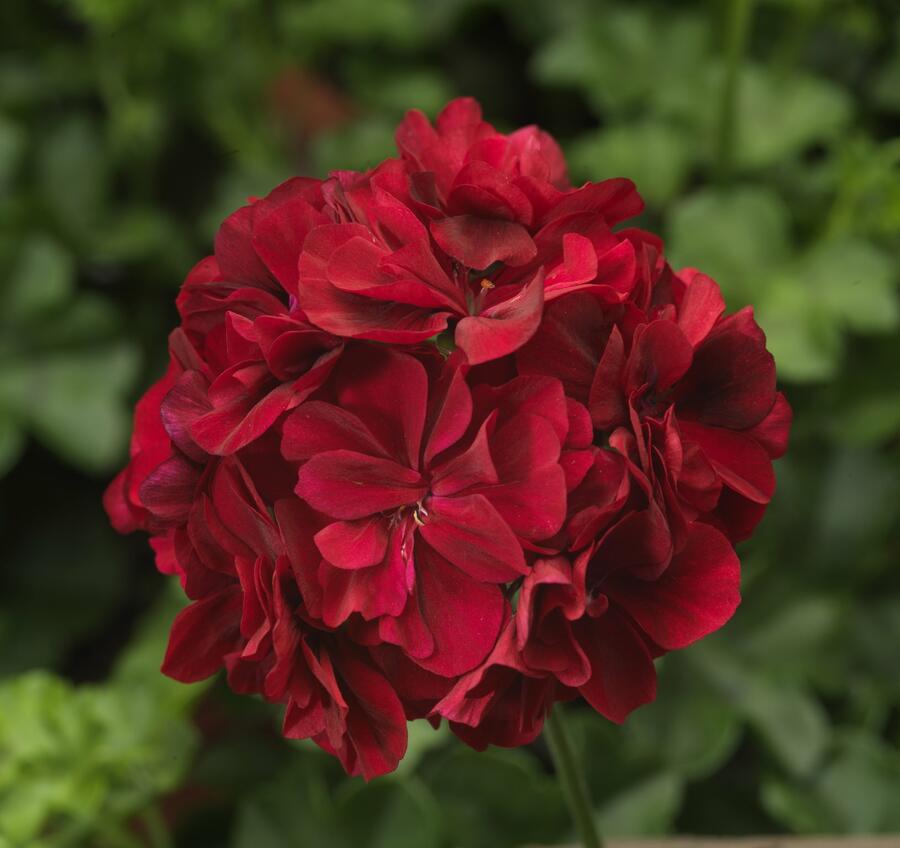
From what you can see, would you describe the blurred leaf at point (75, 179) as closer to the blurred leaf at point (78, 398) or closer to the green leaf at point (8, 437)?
the blurred leaf at point (78, 398)

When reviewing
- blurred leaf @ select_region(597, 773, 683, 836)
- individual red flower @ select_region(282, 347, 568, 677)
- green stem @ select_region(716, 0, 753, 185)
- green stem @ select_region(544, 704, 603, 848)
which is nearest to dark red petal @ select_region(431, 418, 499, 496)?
individual red flower @ select_region(282, 347, 568, 677)

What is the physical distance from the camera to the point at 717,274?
4.85 feet

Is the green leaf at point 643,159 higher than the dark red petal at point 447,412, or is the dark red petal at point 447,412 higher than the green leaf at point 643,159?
the dark red petal at point 447,412

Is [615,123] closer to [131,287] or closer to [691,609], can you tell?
[131,287]

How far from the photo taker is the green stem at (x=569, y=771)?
80 centimetres

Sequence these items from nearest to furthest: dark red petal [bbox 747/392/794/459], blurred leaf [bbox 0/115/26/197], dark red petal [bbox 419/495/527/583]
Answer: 1. dark red petal [bbox 419/495/527/583]
2. dark red petal [bbox 747/392/794/459]
3. blurred leaf [bbox 0/115/26/197]

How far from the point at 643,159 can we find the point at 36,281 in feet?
2.65

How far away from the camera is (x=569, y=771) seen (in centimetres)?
82

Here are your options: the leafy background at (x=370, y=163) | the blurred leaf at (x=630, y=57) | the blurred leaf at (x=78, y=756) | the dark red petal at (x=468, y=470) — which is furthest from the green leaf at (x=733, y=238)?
the dark red petal at (x=468, y=470)

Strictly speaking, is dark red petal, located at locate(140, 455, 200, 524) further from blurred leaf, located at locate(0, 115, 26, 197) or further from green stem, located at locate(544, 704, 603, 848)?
blurred leaf, located at locate(0, 115, 26, 197)

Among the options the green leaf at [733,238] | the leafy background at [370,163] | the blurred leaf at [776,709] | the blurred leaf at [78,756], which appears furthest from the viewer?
the green leaf at [733,238]

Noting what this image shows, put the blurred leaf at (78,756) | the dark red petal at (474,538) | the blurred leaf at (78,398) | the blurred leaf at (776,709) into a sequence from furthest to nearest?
the blurred leaf at (78,398)
the blurred leaf at (776,709)
the blurred leaf at (78,756)
the dark red petal at (474,538)

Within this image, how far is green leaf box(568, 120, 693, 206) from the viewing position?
157 cm

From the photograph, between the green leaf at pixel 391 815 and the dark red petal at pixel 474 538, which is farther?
the green leaf at pixel 391 815
